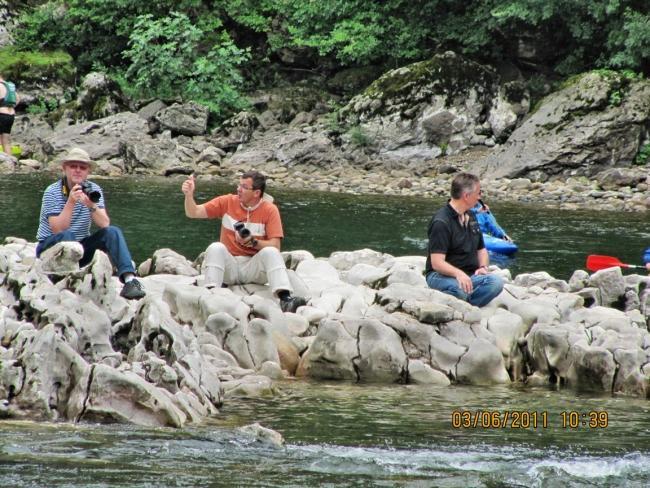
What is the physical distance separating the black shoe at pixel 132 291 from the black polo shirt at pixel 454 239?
2.57 m

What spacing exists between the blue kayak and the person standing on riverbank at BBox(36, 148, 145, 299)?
7.54 m

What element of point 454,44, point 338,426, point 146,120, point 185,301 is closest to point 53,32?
point 146,120

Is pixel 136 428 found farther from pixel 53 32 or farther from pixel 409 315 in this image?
pixel 53 32

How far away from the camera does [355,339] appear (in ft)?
28.0

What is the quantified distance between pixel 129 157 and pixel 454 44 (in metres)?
10.7

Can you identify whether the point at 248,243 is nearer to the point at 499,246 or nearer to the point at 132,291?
the point at 132,291

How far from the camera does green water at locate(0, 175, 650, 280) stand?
15953 mm

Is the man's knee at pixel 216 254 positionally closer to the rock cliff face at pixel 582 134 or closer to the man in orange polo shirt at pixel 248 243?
the man in orange polo shirt at pixel 248 243

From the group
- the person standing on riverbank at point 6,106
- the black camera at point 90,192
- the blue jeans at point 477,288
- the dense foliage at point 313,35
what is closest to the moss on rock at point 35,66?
the dense foliage at point 313,35

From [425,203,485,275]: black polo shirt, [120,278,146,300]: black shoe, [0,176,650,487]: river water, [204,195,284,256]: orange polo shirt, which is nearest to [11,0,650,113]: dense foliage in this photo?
[425,203,485,275]: black polo shirt

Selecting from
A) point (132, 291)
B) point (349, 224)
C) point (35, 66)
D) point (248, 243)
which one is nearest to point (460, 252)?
point (248, 243)

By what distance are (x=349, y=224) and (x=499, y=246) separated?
4.15m

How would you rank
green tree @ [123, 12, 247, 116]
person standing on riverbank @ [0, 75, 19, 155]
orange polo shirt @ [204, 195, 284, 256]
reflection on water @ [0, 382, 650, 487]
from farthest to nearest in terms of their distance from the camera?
green tree @ [123, 12, 247, 116]
person standing on riverbank @ [0, 75, 19, 155]
orange polo shirt @ [204, 195, 284, 256]
reflection on water @ [0, 382, 650, 487]
